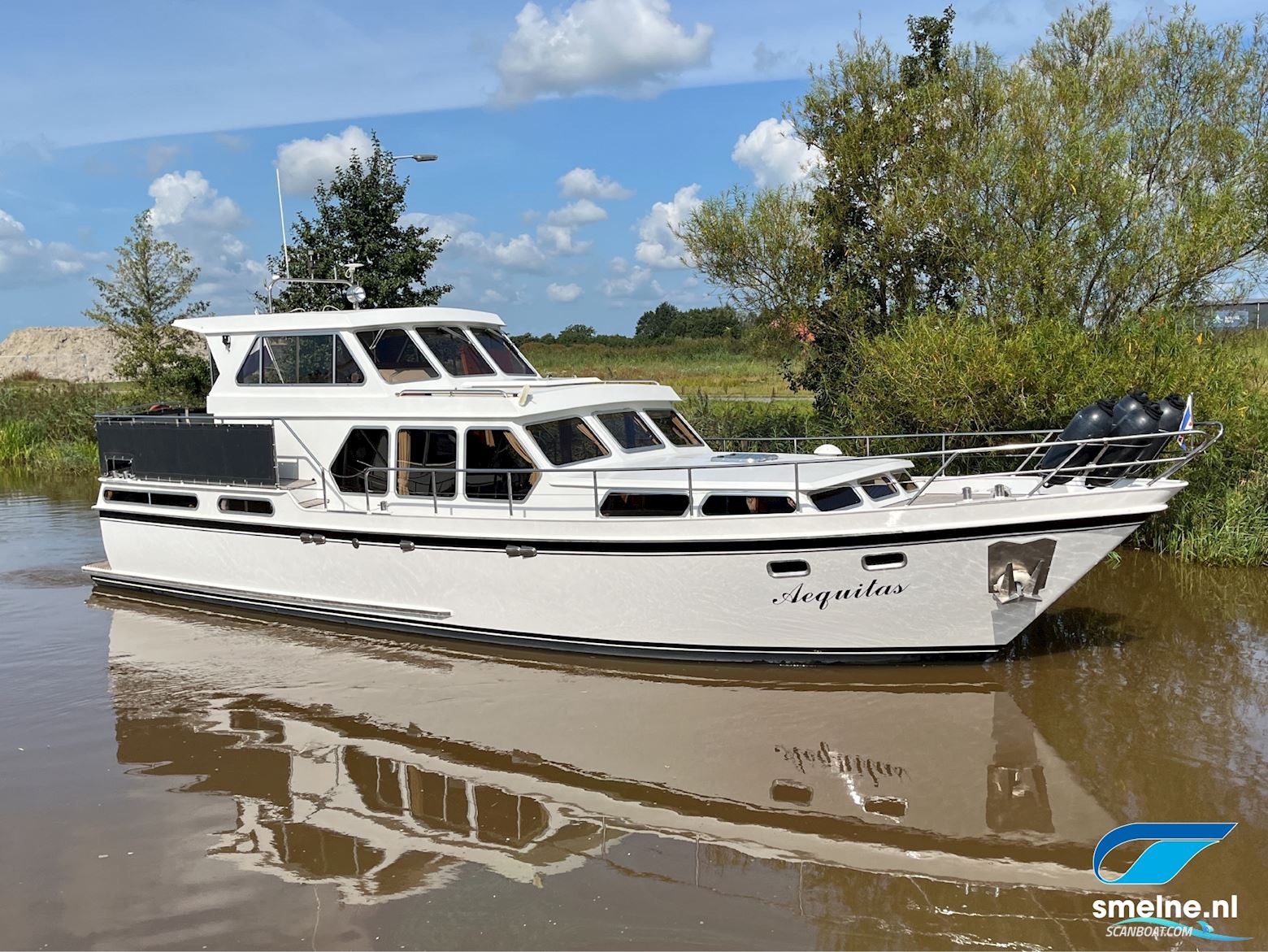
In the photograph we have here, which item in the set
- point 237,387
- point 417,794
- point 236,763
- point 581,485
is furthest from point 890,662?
point 237,387

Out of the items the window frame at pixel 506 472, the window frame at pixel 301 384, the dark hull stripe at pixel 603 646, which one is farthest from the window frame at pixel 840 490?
the window frame at pixel 301 384

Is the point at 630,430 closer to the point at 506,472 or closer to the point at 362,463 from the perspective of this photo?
the point at 506,472

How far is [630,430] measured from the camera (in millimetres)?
10359

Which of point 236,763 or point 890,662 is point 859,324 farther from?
point 236,763

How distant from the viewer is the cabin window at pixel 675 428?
35.3 ft

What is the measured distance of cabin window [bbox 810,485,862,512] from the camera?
339 inches

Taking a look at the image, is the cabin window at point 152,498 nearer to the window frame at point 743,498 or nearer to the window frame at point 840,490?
the window frame at point 743,498

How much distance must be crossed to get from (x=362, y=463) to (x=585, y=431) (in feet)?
8.12

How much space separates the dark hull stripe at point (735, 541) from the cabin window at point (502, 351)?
2.62 meters

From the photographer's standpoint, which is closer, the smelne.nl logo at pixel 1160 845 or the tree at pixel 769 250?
the smelne.nl logo at pixel 1160 845

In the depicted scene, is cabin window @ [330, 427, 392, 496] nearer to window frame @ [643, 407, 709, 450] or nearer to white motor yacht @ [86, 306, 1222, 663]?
white motor yacht @ [86, 306, 1222, 663]

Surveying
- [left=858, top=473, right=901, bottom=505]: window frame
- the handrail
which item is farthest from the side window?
[left=858, top=473, right=901, bottom=505]: window frame

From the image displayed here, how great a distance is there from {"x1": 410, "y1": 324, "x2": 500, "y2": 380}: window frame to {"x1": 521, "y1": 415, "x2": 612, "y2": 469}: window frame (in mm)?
1533

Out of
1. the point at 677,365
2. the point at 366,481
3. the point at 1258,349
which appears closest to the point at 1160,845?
the point at 366,481
